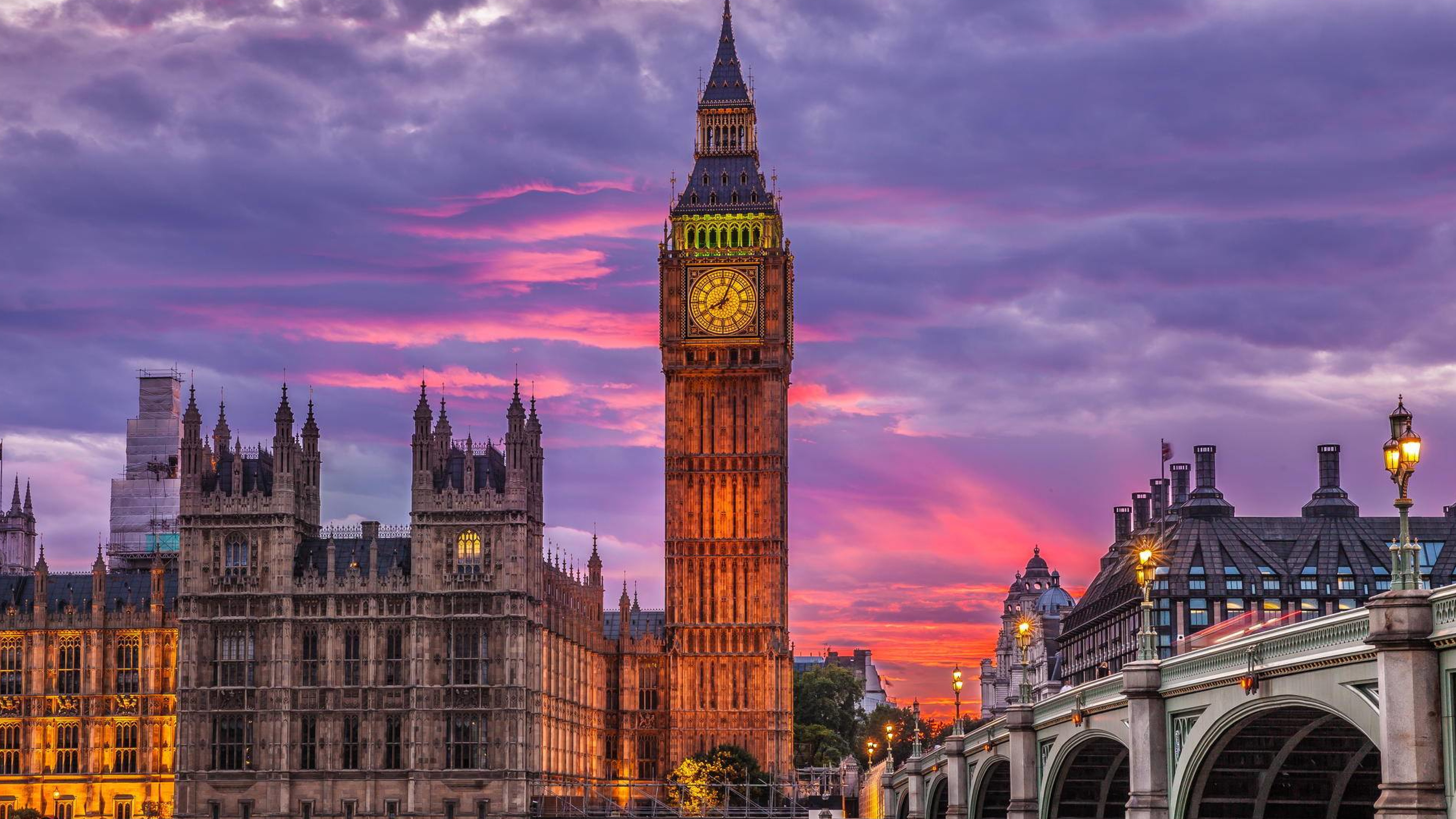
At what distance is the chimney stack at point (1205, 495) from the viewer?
17912cm

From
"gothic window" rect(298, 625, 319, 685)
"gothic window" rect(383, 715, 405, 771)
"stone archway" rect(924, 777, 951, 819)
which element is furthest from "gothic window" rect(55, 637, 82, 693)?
"stone archway" rect(924, 777, 951, 819)

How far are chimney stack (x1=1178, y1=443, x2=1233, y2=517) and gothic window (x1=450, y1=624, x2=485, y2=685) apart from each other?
66.8 metres

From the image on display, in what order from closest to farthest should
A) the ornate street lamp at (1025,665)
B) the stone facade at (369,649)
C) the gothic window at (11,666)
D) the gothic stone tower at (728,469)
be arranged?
1. the ornate street lamp at (1025,665)
2. the stone facade at (369,649)
3. the gothic window at (11,666)
4. the gothic stone tower at (728,469)

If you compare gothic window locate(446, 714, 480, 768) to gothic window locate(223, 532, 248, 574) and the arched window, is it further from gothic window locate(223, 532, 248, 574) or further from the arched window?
gothic window locate(223, 532, 248, 574)

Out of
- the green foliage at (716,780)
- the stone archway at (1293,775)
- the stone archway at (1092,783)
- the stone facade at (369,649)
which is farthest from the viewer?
the green foliage at (716,780)

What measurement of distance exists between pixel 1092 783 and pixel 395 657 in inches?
2683

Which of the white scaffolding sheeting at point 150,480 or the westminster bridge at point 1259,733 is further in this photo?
the white scaffolding sheeting at point 150,480

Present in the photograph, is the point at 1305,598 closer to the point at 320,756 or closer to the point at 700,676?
the point at 700,676

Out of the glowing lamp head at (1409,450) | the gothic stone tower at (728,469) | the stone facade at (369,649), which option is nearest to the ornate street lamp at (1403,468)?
the glowing lamp head at (1409,450)

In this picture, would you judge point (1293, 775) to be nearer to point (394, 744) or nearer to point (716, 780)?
point (394, 744)

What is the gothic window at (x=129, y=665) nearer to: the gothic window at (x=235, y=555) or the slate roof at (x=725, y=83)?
the gothic window at (x=235, y=555)

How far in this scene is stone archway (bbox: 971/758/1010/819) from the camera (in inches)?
3529

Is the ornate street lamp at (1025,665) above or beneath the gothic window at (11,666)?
beneath

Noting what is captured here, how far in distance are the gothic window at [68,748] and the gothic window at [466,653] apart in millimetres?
29165
